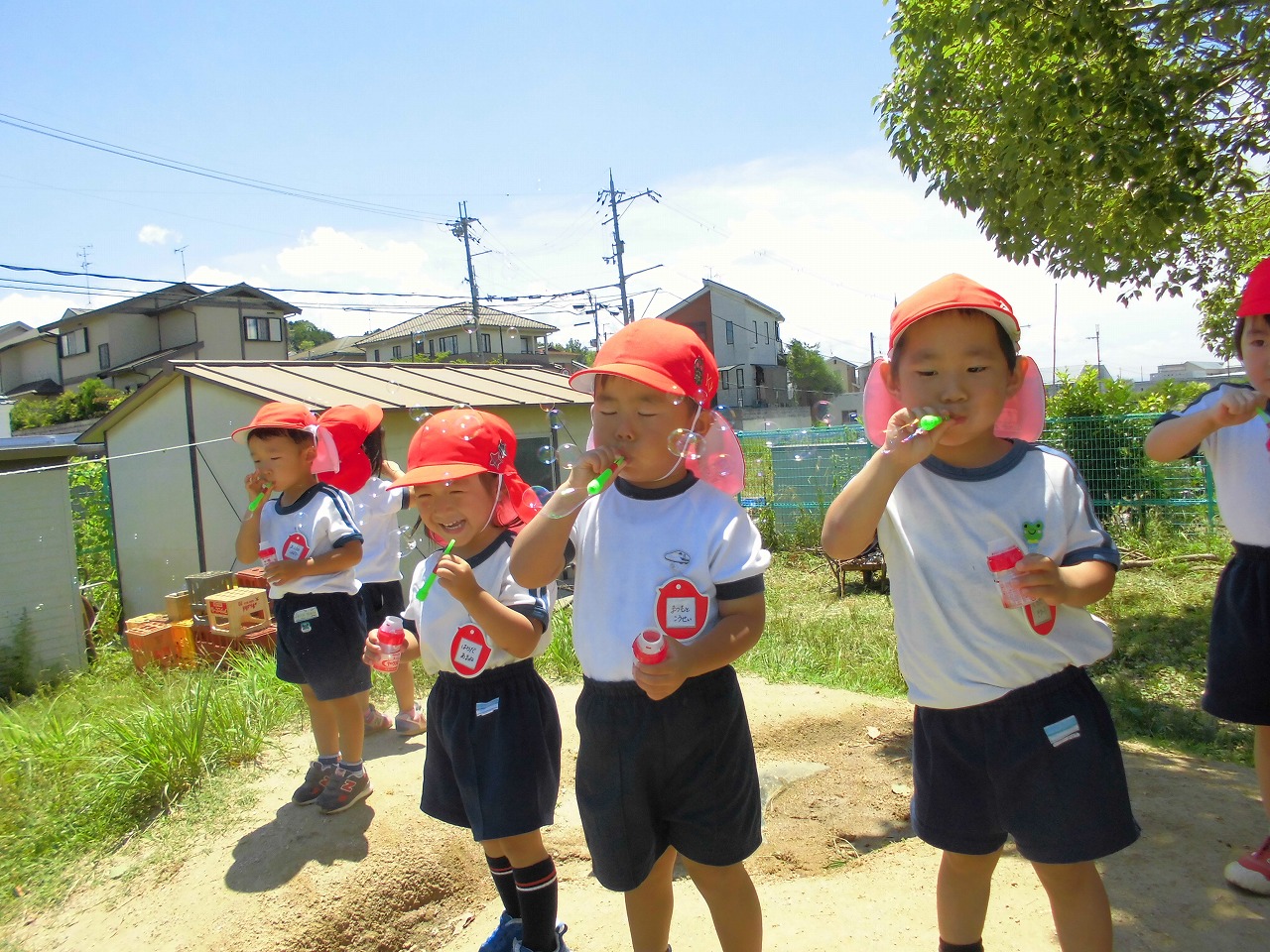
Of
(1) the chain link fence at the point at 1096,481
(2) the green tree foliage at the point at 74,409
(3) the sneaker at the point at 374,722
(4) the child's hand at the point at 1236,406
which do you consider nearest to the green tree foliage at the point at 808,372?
(2) the green tree foliage at the point at 74,409

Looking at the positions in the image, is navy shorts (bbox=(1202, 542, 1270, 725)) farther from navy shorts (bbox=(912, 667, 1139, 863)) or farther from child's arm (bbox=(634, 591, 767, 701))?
child's arm (bbox=(634, 591, 767, 701))

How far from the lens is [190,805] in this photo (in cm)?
360

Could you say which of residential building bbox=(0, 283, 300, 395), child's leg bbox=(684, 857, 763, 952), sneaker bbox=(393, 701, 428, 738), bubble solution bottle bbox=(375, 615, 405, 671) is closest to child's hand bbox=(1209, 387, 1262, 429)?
child's leg bbox=(684, 857, 763, 952)

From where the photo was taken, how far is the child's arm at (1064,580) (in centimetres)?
155

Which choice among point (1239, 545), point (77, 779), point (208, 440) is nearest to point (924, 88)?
point (1239, 545)

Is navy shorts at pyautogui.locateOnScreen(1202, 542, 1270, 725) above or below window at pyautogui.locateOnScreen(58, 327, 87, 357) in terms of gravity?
below

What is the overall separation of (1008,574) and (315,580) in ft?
8.63

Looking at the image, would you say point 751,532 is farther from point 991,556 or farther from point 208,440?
point 208,440

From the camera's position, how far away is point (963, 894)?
1842 millimetres

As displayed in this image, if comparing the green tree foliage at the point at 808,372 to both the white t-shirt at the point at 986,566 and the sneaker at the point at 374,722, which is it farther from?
the white t-shirt at the point at 986,566

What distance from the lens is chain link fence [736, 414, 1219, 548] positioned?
9008 mm

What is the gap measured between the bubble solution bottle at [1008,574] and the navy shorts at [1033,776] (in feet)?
0.73

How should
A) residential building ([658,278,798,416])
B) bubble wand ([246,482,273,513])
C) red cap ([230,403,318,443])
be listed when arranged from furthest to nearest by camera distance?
residential building ([658,278,798,416])
bubble wand ([246,482,273,513])
red cap ([230,403,318,443])

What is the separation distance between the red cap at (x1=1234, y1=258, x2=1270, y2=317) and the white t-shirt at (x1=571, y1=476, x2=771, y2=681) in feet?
4.67
